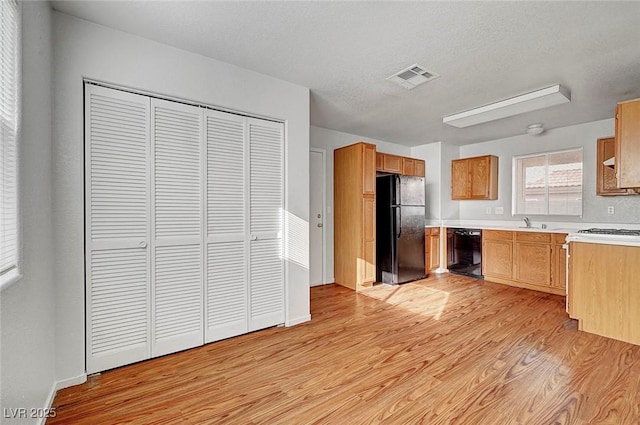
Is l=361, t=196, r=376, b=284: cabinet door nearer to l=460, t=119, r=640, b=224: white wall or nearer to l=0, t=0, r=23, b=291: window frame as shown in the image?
l=460, t=119, r=640, b=224: white wall

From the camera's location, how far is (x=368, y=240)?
429cm

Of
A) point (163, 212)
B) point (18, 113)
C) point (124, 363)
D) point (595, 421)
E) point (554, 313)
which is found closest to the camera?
point (18, 113)

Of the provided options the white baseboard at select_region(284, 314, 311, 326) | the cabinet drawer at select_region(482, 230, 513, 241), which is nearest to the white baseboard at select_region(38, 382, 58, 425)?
the white baseboard at select_region(284, 314, 311, 326)

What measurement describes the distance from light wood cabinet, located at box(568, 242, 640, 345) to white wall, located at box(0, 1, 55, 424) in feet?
13.9

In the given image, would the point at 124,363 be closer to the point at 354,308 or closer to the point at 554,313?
the point at 354,308

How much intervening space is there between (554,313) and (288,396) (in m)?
3.22

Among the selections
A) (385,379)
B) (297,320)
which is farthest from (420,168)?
(385,379)

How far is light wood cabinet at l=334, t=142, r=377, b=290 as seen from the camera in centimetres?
420

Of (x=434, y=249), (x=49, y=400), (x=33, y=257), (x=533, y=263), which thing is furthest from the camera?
(x=434, y=249)

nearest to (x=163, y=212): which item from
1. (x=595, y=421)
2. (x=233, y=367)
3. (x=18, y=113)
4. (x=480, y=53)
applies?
(x=18, y=113)

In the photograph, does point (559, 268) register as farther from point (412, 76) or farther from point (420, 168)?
point (412, 76)

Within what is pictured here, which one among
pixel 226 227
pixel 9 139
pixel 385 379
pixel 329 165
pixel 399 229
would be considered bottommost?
pixel 385 379

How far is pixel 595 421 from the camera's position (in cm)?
160

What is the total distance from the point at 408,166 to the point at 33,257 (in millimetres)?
4931
